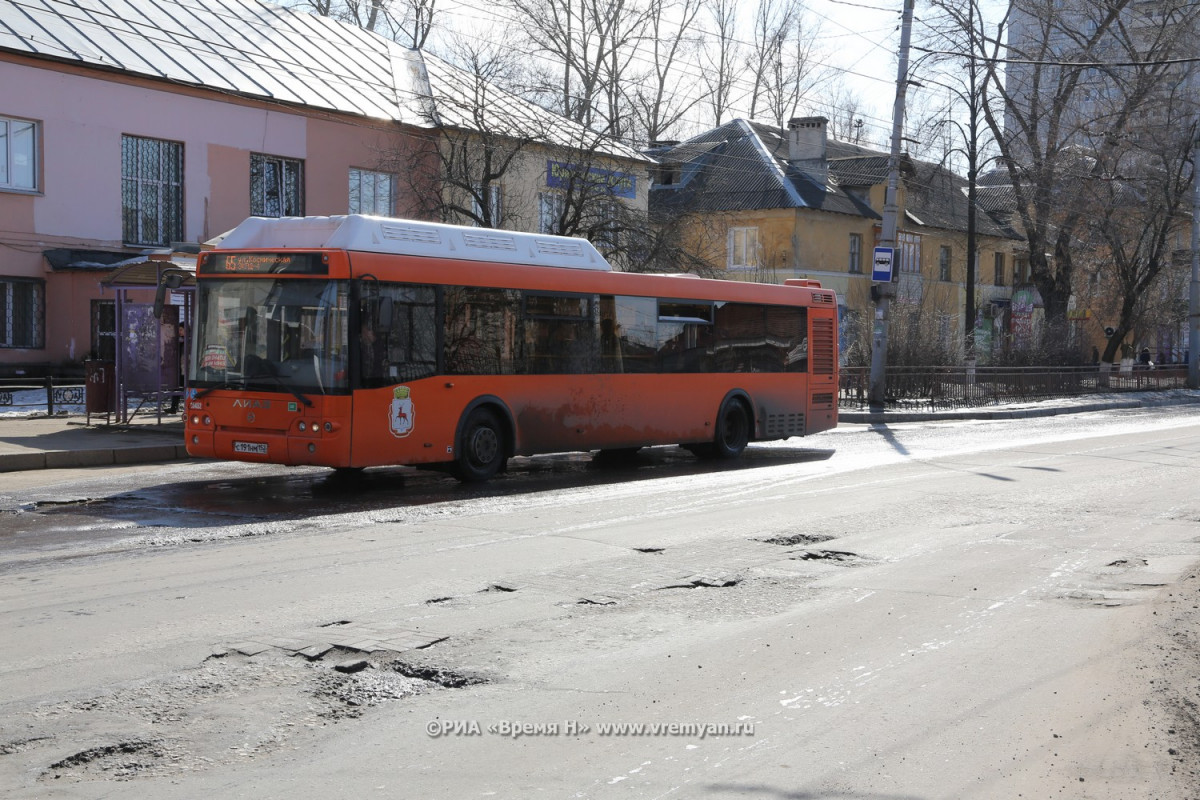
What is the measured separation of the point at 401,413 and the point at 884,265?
684 inches

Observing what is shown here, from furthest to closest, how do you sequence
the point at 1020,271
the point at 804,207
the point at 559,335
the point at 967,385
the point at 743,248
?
the point at 1020,271, the point at 743,248, the point at 804,207, the point at 967,385, the point at 559,335

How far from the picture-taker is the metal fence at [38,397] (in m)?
22.8

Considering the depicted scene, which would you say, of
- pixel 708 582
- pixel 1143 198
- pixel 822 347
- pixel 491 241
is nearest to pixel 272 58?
pixel 822 347

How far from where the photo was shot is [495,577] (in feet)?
28.0

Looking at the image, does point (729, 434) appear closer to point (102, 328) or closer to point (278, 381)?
point (278, 381)

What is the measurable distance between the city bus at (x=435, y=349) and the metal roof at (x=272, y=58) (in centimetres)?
1342

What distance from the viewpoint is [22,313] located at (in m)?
26.0

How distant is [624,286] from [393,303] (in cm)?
423

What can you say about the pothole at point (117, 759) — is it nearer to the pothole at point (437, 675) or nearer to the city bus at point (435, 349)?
the pothole at point (437, 675)

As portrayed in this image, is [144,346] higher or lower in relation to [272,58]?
lower

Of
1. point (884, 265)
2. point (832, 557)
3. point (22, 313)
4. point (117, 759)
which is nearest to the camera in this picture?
point (117, 759)

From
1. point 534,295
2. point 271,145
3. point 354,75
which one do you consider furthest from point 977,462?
point 354,75

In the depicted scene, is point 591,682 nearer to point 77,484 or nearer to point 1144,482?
point 77,484

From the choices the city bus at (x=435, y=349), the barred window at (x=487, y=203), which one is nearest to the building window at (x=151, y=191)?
the barred window at (x=487, y=203)
